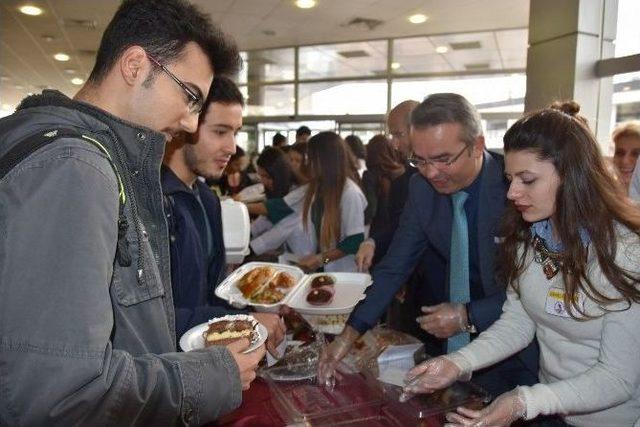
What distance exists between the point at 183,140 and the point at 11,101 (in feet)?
55.9

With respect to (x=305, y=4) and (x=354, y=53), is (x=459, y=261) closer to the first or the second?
(x=305, y=4)

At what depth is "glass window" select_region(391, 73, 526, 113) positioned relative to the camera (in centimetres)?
700

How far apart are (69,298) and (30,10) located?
272 inches

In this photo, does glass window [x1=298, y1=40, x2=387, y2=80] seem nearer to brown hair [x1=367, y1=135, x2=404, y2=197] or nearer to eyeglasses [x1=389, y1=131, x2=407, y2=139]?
brown hair [x1=367, y1=135, x2=404, y2=197]

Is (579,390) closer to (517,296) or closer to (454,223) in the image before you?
(517,296)

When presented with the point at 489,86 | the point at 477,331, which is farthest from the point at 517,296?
the point at 489,86

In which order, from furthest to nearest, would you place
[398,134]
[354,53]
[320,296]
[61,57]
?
[61,57], [354,53], [398,134], [320,296]

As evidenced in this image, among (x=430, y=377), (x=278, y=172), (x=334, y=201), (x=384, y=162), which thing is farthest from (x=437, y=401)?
(x=278, y=172)

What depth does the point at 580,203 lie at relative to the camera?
1.20 metres

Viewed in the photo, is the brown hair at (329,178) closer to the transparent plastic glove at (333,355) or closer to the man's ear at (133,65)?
the transparent plastic glove at (333,355)

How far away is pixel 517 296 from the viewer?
1.45 m

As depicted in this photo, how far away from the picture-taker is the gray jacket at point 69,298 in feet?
2.00

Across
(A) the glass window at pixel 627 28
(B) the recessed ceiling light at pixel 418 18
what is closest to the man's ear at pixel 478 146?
(A) the glass window at pixel 627 28

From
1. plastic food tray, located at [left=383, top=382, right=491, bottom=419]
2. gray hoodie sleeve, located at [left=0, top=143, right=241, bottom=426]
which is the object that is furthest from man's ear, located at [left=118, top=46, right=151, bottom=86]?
plastic food tray, located at [left=383, top=382, right=491, bottom=419]
